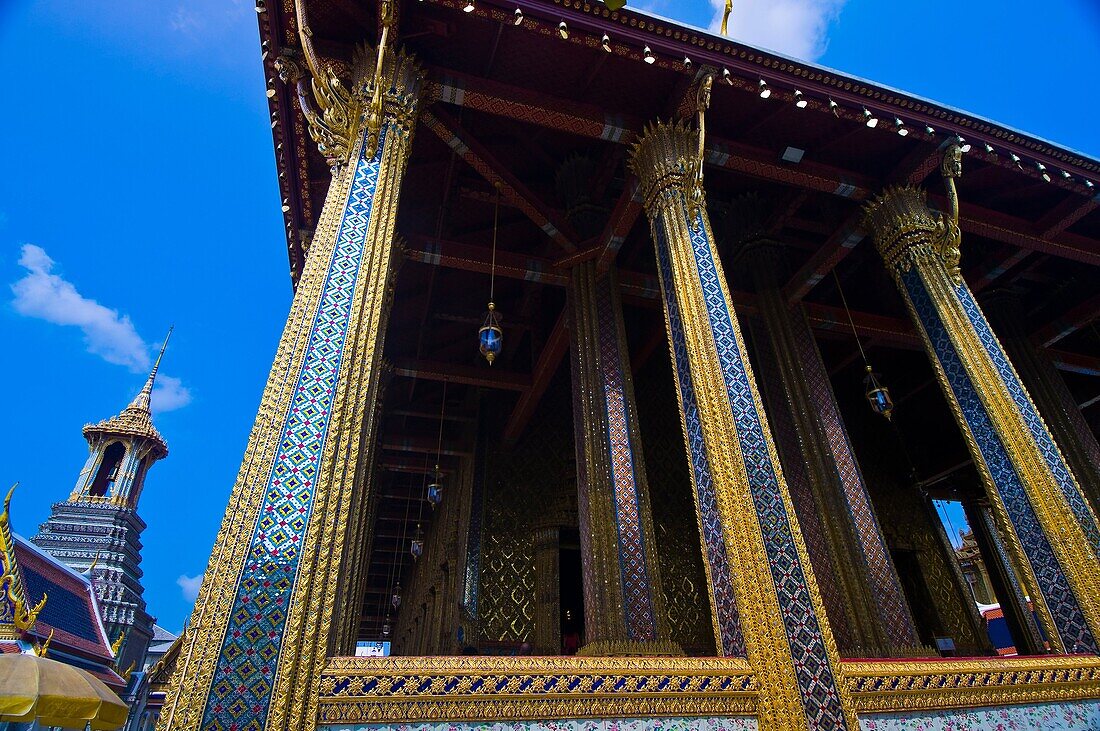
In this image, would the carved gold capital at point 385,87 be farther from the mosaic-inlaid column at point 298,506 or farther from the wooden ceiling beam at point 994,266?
the wooden ceiling beam at point 994,266

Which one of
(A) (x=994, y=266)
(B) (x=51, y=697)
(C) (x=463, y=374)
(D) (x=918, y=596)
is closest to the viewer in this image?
(B) (x=51, y=697)

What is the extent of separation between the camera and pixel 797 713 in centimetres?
318

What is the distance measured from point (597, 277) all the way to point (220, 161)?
5501 inches

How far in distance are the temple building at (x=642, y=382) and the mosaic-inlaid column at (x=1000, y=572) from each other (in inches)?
10.9

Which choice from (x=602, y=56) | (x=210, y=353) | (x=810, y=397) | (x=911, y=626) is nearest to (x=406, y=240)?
(x=602, y=56)

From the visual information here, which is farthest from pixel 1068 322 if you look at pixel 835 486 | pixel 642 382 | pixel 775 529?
pixel 775 529

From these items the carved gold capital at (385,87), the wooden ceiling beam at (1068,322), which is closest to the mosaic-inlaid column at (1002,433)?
the wooden ceiling beam at (1068,322)

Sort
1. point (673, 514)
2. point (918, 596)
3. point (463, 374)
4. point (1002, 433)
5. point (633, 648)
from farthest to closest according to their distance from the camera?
point (918, 596)
point (463, 374)
point (673, 514)
point (1002, 433)
point (633, 648)

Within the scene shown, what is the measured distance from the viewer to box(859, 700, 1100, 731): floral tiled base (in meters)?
3.37

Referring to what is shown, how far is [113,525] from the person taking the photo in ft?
68.5

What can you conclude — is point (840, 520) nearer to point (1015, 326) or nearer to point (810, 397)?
point (810, 397)

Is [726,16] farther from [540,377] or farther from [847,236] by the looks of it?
[540,377]

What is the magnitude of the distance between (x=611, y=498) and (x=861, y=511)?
3.05 metres

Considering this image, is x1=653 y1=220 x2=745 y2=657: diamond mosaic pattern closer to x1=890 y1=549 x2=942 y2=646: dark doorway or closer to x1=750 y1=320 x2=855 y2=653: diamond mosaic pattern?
x1=750 y1=320 x2=855 y2=653: diamond mosaic pattern
